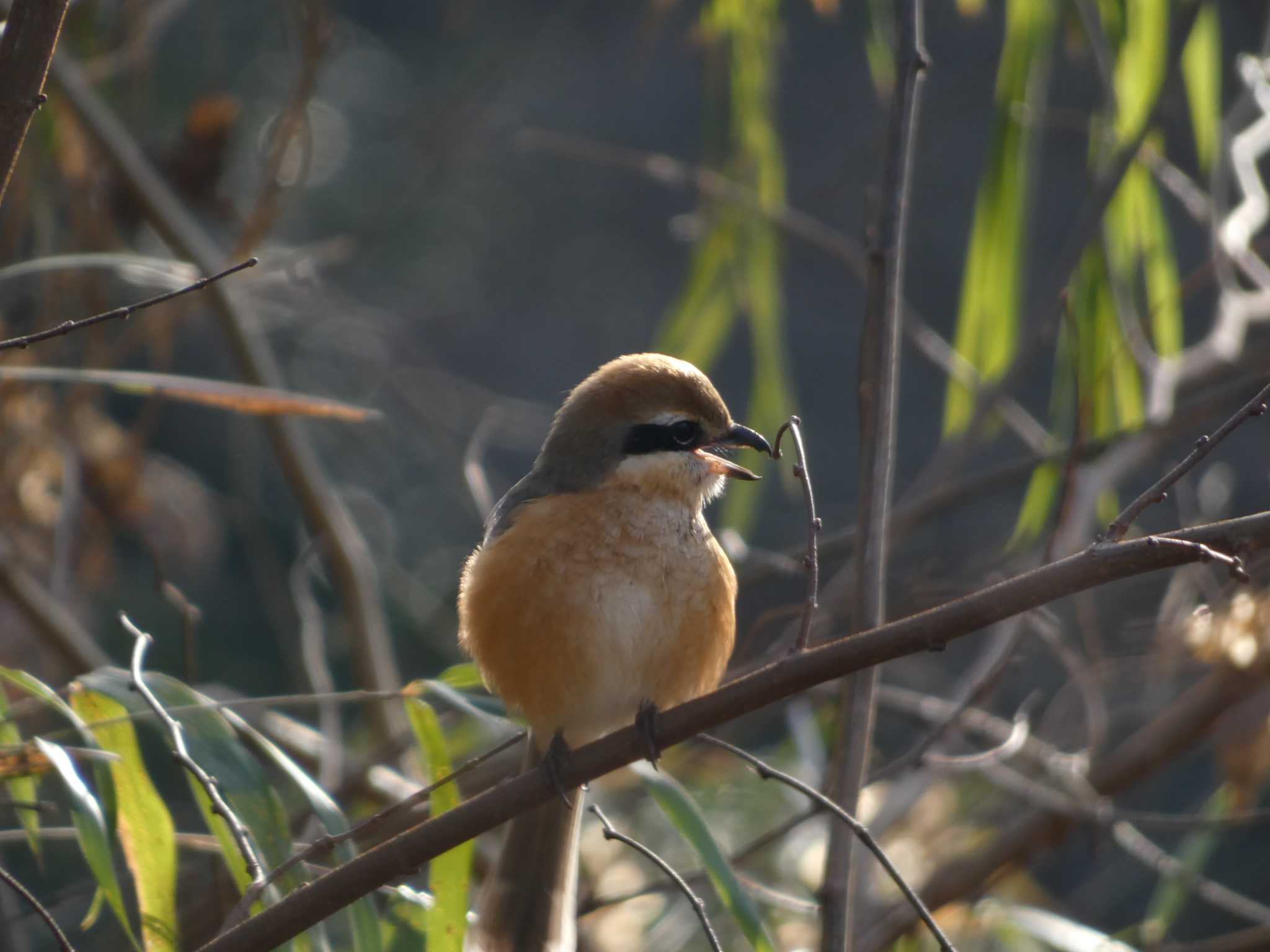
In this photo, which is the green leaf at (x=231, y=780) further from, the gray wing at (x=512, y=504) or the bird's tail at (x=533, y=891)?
the gray wing at (x=512, y=504)

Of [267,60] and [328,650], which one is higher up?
[267,60]

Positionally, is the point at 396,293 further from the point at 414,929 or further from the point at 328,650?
the point at 414,929

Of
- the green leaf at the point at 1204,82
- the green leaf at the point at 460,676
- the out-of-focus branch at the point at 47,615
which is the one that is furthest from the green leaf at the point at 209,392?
the green leaf at the point at 1204,82

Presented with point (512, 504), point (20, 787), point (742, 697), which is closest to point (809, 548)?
point (742, 697)

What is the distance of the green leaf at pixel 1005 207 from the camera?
2.88 metres

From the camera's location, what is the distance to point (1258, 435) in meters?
7.29

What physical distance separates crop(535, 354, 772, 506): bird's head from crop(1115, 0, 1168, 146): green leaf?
1.06 meters

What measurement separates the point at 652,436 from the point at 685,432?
7cm

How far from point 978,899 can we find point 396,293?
225 inches

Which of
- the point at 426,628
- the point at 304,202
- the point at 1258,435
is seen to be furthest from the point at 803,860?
the point at 304,202

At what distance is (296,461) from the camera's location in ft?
13.2

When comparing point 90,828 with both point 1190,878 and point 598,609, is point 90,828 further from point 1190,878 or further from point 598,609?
point 1190,878

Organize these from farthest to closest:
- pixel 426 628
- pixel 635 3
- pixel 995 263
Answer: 1. pixel 635 3
2. pixel 426 628
3. pixel 995 263

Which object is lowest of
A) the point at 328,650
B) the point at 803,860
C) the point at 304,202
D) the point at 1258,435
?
the point at 803,860
